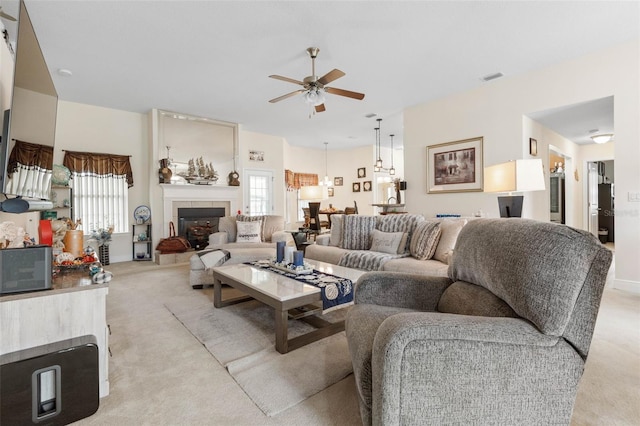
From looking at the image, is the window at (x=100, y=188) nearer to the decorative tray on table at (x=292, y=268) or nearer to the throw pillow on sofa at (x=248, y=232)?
the throw pillow on sofa at (x=248, y=232)

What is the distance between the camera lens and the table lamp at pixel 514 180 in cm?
278

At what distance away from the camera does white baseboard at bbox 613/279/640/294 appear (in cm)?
342

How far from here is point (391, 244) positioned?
11.9ft

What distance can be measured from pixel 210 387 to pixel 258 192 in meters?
6.05

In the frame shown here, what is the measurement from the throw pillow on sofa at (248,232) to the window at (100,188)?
2.54 meters

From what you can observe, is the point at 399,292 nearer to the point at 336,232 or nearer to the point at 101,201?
the point at 336,232

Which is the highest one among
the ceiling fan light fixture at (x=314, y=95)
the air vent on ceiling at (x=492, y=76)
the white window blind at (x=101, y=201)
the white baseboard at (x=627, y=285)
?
the air vent on ceiling at (x=492, y=76)

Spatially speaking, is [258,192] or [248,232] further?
[258,192]

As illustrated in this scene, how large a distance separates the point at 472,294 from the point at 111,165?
6030 mm

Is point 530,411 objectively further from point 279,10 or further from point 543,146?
point 543,146

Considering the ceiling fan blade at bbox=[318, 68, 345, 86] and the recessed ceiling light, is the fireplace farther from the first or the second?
the ceiling fan blade at bbox=[318, 68, 345, 86]

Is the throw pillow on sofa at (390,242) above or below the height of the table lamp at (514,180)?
below

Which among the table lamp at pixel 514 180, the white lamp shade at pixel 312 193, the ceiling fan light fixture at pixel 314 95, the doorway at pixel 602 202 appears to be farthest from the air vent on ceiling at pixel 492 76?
the white lamp shade at pixel 312 193

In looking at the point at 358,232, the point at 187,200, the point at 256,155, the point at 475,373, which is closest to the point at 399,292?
the point at 475,373
